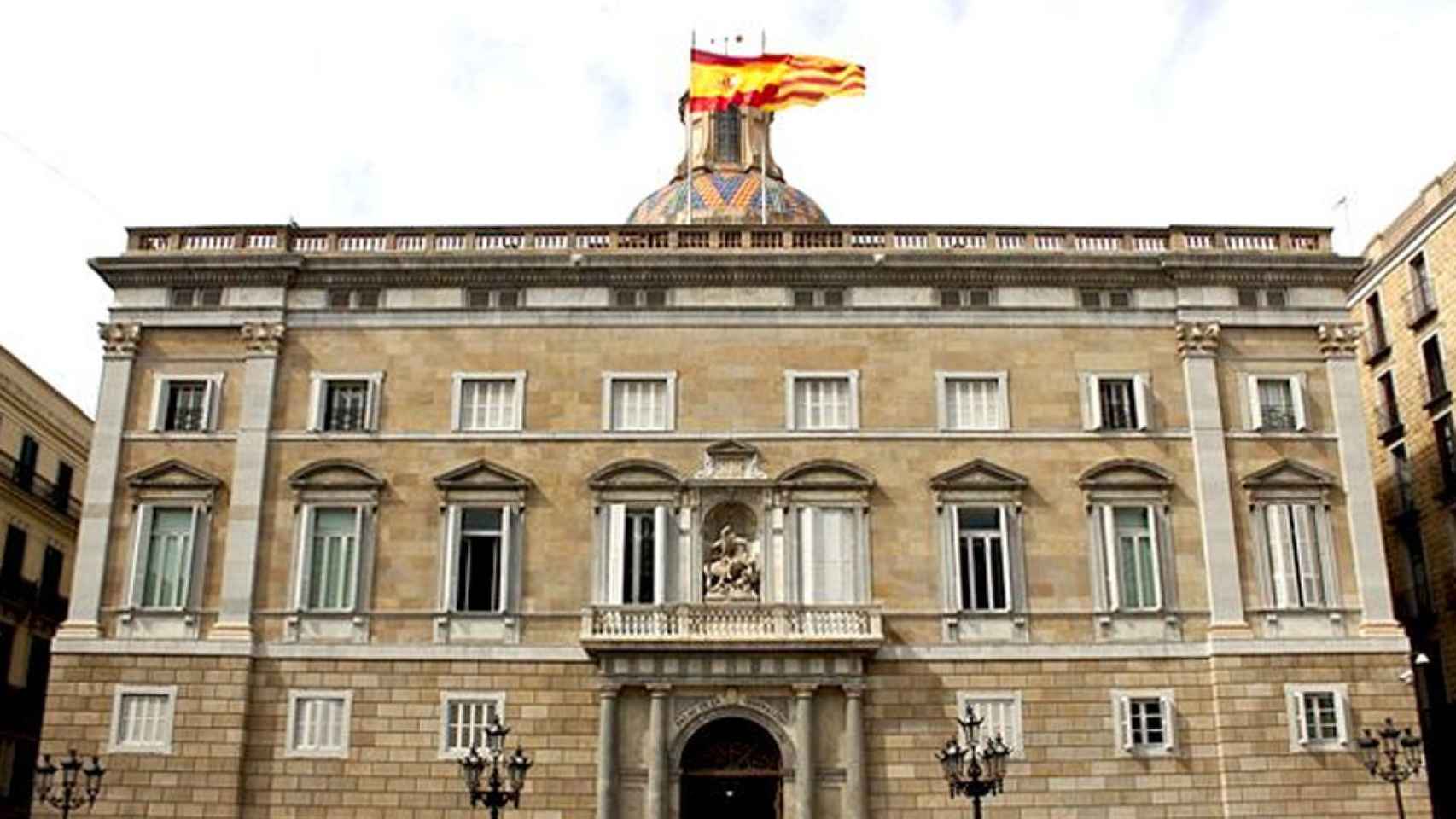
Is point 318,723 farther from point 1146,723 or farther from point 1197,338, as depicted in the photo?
point 1197,338

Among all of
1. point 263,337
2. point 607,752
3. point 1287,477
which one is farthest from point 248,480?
point 1287,477

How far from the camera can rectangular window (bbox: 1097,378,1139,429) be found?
110ft

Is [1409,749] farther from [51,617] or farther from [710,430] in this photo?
[51,617]

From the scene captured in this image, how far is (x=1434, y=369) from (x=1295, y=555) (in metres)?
10.3

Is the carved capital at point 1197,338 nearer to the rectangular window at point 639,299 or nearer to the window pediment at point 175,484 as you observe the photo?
the rectangular window at point 639,299

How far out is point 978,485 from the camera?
32.8 metres

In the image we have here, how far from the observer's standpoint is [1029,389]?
33688mm

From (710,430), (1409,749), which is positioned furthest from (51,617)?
(1409,749)

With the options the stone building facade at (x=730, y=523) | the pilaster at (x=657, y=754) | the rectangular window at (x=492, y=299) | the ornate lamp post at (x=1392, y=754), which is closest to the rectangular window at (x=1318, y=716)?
the stone building facade at (x=730, y=523)

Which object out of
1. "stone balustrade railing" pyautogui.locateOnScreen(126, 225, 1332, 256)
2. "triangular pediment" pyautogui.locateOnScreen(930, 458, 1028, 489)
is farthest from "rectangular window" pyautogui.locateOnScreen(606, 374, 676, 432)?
"triangular pediment" pyautogui.locateOnScreen(930, 458, 1028, 489)

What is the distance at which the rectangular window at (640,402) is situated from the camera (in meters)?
33.4

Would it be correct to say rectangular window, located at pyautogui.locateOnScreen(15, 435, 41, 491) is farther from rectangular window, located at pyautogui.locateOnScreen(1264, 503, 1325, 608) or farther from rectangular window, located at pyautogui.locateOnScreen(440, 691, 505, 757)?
rectangular window, located at pyautogui.locateOnScreen(1264, 503, 1325, 608)

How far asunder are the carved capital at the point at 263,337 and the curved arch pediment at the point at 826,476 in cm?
1158

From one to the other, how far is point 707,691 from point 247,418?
11732 millimetres
